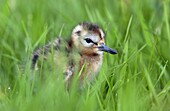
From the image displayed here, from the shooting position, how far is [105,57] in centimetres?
594

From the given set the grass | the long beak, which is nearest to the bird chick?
the long beak

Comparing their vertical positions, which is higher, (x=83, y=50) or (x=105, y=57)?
(x=83, y=50)

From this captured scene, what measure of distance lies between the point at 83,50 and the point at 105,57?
0.27m

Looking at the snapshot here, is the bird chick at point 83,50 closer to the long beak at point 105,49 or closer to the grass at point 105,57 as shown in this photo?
the long beak at point 105,49

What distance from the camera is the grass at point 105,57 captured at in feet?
15.0

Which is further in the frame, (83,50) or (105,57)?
(105,57)

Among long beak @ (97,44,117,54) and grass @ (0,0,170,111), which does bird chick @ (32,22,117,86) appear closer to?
long beak @ (97,44,117,54)

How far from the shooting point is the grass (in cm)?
457

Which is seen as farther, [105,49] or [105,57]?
[105,57]

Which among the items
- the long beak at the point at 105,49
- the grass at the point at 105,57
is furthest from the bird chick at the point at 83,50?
the grass at the point at 105,57

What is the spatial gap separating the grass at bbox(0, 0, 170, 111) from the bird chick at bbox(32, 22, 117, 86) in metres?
0.10

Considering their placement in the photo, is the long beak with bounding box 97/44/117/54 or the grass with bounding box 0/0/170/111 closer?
the grass with bounding box 0/0/170/111

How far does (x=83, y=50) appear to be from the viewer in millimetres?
5758

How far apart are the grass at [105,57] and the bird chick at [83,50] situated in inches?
4.0
